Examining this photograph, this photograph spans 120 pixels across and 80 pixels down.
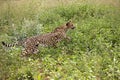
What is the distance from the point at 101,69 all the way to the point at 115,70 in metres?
0.40

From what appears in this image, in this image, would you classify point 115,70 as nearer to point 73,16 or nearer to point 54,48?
point 54,48

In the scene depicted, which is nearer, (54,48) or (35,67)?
(35,67)

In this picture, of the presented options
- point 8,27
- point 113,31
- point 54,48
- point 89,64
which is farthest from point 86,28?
point 89,64

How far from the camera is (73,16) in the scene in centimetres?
1073

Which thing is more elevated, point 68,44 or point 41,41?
point 41,41

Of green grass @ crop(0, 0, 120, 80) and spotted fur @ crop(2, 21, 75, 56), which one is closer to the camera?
green grass @ crop(0, 0, 120, 80)

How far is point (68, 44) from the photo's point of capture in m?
8.19

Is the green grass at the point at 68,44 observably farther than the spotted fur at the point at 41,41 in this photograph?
No

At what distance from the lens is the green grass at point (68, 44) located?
640 centimetres

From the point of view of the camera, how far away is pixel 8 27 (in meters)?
9.60

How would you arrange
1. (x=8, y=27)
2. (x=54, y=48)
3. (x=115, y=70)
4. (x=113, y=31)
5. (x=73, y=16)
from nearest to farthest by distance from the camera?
(x=115, y=70), (x=54, y=48), (x=113, y=31), (x=8, y=27), (x=73, y=16)

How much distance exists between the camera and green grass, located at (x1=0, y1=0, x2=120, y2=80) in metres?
6.40

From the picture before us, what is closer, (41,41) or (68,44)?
(41,41)

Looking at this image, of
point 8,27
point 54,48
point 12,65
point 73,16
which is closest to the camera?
point 12,65
